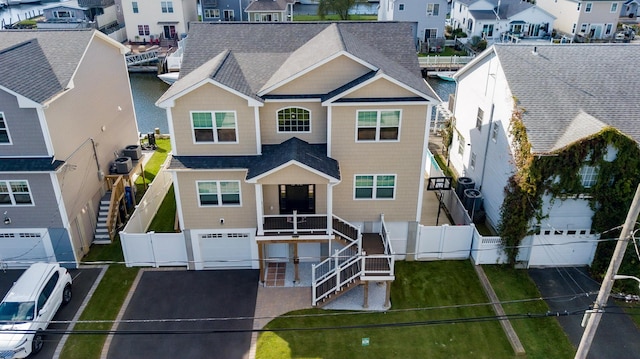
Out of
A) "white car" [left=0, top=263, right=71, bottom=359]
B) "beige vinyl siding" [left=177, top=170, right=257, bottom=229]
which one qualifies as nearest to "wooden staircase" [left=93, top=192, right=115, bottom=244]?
"white car" [left=0, top=263, right=71, bottom=359]

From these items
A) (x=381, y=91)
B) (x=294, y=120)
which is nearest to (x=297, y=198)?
(x=294, y=120)

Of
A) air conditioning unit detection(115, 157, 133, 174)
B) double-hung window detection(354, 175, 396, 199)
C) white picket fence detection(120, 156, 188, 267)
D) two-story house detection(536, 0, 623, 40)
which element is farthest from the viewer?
two-story house detection(536, 0, 623, 40)

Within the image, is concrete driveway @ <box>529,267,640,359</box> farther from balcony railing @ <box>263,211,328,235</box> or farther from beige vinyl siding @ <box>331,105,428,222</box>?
balcony railing @ <box>263,211,328,235</box>

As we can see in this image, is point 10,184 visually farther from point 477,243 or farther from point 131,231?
point 477,243

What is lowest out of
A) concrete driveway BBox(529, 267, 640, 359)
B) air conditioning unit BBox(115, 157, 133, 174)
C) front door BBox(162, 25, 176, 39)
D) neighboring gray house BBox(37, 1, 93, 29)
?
concrete driveway BBox(529, 267, 640, 359)

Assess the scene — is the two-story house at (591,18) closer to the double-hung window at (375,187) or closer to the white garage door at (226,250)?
the double-hung window at (375,187)
